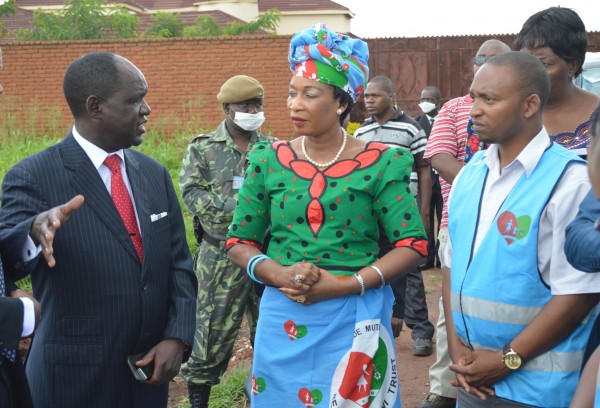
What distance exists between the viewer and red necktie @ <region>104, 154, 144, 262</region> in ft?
10.9

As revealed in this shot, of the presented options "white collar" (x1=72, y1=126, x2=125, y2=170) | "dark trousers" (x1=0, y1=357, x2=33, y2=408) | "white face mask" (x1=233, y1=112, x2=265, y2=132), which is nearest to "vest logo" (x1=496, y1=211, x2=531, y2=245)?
"white collar" (x1=72, y1=126, x2=125, y2=170)

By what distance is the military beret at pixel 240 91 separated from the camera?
19.1 feet

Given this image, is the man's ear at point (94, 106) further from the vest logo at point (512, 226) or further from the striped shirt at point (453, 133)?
the striped shirt at point (453, 133)

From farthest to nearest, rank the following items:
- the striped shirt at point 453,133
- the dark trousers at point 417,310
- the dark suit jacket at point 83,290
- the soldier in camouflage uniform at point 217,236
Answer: the dark trousers at point 417,310 < the soldier in camouflage uniform at point 217,236 < the striped shirt at point 453,133 < the dark suit jacket at point 83,290

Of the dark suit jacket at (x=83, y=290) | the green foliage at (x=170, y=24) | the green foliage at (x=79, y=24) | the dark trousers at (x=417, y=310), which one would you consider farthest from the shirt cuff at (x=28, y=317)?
the green foliage at (x=170, y=24)

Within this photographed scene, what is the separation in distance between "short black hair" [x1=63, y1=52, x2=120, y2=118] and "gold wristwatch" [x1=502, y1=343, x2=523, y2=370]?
1838 mm

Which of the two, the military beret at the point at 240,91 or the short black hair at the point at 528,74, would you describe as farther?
the military beret at the point at 240,91

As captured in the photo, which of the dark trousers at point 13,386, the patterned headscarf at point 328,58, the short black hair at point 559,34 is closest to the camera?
the dark trousers at point 13,386

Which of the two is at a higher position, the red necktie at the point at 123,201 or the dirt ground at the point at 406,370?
the red necktie at the point at 123,201

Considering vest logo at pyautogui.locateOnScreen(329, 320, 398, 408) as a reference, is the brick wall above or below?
below

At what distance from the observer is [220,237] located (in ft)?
18.3

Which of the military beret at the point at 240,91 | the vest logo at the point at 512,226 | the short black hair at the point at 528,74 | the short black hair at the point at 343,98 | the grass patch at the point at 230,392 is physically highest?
the short black hair at the point at 528,74

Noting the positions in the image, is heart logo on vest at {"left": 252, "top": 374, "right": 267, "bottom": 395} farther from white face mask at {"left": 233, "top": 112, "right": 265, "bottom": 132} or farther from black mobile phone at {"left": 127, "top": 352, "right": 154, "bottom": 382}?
white face mask at {"left": 233, "top": 112, "right": 265, "bottom": 132}

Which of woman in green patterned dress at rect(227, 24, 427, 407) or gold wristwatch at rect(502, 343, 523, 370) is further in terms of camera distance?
A: woman in green patterned dress at rect(227, 24, 427, 407)
